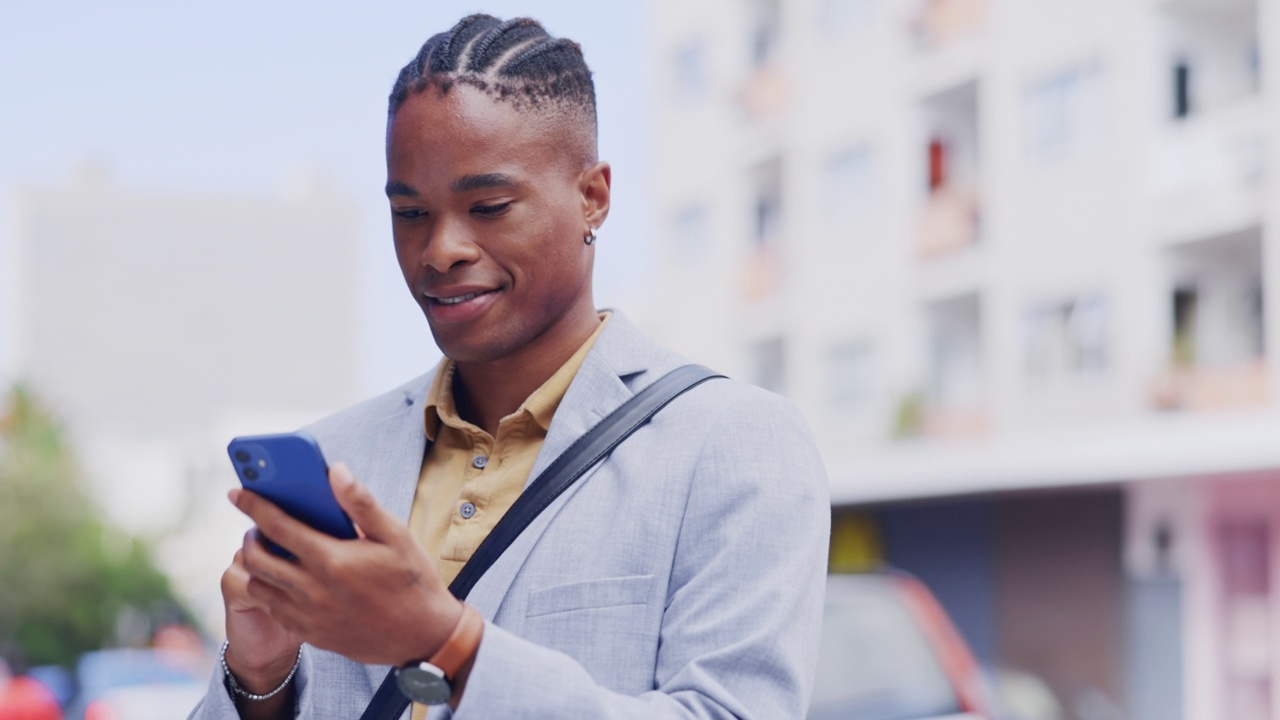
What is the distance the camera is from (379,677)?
187cm

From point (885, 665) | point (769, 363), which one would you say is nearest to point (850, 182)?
point (769, 363)

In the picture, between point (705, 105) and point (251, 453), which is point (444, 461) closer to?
point (251, 453)

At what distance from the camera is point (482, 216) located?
1826 mm

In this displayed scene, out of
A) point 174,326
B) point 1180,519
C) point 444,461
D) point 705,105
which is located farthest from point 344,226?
point 444,461

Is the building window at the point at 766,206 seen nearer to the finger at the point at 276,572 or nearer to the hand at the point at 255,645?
the hand at the point at 255,645

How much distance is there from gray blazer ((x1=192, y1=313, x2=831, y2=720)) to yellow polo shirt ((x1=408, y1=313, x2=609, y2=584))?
0.20ft

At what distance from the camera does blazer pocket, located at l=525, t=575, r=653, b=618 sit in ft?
5.71

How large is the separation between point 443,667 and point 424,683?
0.08 ft

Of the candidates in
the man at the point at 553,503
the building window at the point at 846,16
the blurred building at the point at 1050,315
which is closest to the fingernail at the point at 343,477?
the man at the point at 553,503

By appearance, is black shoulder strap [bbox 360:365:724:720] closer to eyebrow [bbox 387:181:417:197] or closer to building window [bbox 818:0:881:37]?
eyebrow [bbox 387:181:417:197]

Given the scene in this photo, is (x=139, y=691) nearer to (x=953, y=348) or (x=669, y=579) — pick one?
(x=669, y=579)

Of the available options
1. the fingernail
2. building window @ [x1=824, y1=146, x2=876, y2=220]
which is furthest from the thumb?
building window @ [x1=824, y1=146, x2=876, y2=220]

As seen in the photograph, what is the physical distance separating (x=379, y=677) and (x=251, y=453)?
46 centimetres

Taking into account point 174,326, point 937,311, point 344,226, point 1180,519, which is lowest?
point 1180,519
